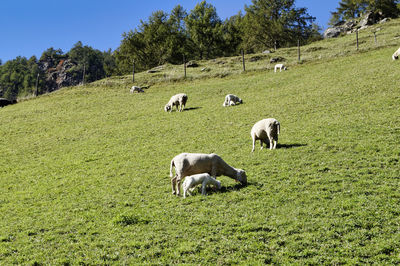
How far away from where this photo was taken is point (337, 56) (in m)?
54.7

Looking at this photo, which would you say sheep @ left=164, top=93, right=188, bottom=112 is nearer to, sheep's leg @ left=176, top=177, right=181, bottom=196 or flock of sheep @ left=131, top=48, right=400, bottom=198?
flock of sheep @ left=131, top=48, right=400, bottom=198

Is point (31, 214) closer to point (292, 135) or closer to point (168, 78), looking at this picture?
point (292, 135)

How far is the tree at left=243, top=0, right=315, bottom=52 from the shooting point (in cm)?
10644

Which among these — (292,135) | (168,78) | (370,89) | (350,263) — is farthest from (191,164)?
(168,78)

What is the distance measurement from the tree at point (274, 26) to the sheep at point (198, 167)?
98.7 m

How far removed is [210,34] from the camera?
109 m

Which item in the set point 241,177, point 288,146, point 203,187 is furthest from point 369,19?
point 203,187

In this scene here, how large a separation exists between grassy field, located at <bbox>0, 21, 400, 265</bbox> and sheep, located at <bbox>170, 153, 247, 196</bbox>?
2.12 ft

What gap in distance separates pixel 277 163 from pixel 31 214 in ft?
40.9

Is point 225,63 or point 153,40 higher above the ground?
point 153,40

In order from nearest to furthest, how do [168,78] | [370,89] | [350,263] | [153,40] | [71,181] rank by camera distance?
1. [350,263]
2. [71,181]
3. [370,89]
4. [168,78]
5. [153,40]

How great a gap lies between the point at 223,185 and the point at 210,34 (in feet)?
330

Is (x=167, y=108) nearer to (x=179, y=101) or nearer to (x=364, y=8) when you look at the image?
(x=179, y=101)

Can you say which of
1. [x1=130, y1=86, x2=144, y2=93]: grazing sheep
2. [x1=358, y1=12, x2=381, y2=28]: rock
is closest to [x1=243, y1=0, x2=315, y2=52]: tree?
[x1=358, y1=12, x2=381, y2=28]: rock
